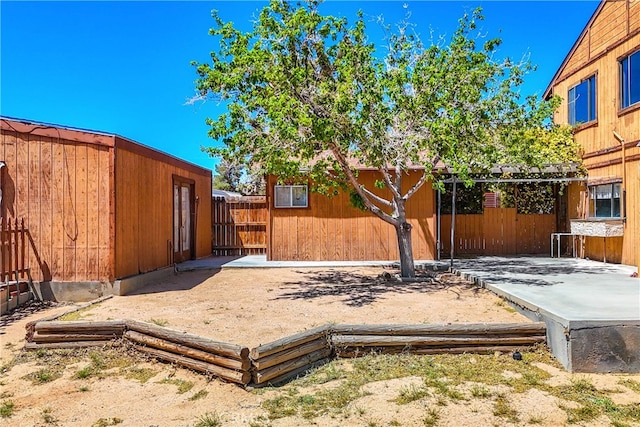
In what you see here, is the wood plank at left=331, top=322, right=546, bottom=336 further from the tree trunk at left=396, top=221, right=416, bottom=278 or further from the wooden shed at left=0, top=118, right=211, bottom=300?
the wooden shed at left=0, top=118, right=211, bottom=300

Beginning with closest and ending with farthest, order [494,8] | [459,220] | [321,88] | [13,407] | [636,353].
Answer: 1. [13,407]
2. [636,353]
3. [321,88]
4. [494,8]
5. [459,220]

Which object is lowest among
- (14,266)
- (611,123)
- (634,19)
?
(14,266)

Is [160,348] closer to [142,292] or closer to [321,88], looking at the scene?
[142,292]

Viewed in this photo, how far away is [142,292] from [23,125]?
3.60m

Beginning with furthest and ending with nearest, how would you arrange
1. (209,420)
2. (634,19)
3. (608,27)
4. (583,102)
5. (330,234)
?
(330,234) → (583,102) → (608,27) → (634,19) → (209,420)

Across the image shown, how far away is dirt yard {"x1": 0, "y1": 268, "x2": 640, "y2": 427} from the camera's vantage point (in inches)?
138

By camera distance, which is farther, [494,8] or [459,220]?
[459,220]

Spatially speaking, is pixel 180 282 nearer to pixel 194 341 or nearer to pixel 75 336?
pixel 75 336

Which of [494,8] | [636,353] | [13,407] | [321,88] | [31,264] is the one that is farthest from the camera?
[494,8]

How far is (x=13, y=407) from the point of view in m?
3.74

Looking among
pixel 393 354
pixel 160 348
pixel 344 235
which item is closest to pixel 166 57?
pixel 344 235

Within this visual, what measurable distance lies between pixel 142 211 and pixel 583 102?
11372mm

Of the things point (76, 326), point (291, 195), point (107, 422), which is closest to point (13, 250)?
Answer: point (76, 326)

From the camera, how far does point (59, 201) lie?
25.8ft
